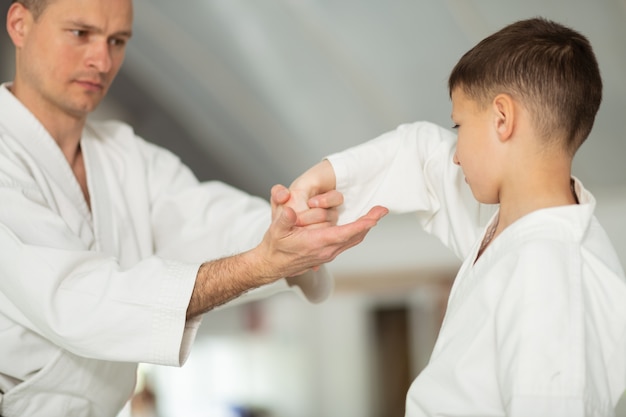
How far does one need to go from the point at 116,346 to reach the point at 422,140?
34.4 inches

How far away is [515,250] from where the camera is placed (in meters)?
1.47

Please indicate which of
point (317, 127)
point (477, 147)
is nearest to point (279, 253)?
point (477, 147)

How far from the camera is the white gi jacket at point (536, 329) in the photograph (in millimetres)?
1348

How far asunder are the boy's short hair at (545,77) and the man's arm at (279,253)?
37 centimetres

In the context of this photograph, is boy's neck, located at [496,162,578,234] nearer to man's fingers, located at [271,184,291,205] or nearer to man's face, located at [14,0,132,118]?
man's fingers, located at [271,184,291,205]

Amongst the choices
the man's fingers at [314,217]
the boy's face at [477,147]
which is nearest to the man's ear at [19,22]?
the man's fingers at [314,217]

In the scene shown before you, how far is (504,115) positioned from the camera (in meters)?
1.55

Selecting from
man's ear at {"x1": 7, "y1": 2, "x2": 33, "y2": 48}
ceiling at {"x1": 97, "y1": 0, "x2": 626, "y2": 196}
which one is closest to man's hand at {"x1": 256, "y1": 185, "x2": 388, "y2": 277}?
man's ear at {"x1": 7, "y1": 2, "x2": 33, "y2": 48}

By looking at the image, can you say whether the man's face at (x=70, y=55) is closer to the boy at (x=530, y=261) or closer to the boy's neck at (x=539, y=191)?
the boy at (x=530, y=261)

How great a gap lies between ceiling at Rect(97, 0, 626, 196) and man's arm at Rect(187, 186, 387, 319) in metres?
2.69

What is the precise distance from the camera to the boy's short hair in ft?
5.02

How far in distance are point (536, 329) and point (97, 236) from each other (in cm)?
128

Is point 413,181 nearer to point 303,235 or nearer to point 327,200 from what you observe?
point 327,200

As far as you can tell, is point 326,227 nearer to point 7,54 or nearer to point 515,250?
point 515,250
